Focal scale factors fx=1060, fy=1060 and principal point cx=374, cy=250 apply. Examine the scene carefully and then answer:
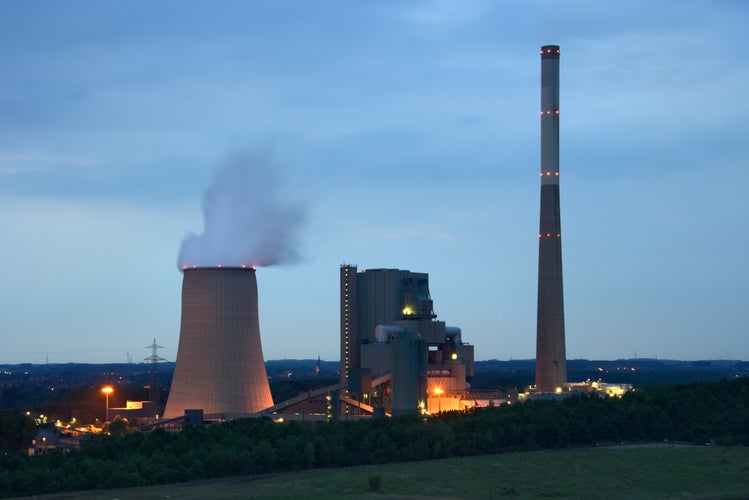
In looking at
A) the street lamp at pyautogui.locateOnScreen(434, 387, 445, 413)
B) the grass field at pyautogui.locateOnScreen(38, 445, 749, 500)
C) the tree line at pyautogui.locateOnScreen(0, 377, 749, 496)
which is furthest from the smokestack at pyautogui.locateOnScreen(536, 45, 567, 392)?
the grass field at pyautogui.locateOnScreen(38, 445, 749, 500)

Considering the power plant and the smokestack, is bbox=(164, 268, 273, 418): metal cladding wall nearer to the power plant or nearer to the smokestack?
the power plant

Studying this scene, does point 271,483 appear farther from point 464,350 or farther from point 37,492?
point 464,350

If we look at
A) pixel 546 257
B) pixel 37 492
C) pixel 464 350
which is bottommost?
pixel 37 492

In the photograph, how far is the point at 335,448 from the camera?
174 ft

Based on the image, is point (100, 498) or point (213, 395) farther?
point (213, 395)

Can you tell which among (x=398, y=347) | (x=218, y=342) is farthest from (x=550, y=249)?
(x=218, y=342)

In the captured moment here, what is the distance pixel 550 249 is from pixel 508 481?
47889 mm

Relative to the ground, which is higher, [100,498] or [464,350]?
[464,350]

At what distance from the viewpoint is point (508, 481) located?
140 ft

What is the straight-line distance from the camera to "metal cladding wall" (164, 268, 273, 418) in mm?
64938

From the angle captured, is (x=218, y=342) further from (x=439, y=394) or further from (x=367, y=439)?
(x=439, y=394)

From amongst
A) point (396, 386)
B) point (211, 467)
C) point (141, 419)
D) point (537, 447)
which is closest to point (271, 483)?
point (211, 467)

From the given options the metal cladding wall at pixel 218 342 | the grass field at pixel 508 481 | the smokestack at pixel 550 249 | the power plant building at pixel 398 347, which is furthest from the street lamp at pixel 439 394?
the grass field at pixel 508 481

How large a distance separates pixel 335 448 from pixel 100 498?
50.1ft
